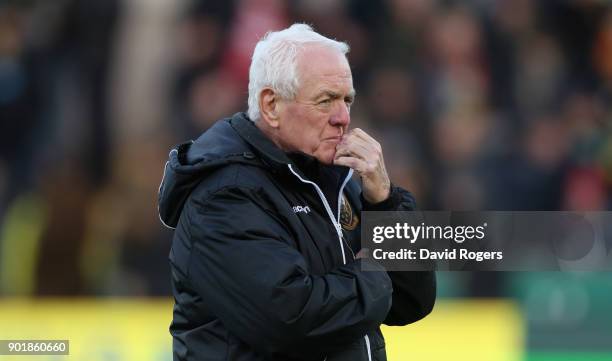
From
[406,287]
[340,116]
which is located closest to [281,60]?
[340,116]

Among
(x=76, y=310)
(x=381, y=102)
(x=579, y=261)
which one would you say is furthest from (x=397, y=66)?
Answer: (x=76, y=310)

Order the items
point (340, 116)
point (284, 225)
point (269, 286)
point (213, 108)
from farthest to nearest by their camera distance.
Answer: point (213, 108) → point (340, 116) → point (284, 225) → point (269, 286)

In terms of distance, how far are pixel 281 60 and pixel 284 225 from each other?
0.40 meters

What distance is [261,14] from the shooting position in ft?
23.6

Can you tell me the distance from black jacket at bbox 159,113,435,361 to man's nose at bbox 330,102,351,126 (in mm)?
108

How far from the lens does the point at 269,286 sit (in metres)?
2.54

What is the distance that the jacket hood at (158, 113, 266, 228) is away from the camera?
8.92ft

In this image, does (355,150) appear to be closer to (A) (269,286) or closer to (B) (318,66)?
(B) (318,66)

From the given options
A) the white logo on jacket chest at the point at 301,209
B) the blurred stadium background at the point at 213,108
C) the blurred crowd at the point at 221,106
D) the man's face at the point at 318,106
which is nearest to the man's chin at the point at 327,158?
the man's face at the point at 318,106

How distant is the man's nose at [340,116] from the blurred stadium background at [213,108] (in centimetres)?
351

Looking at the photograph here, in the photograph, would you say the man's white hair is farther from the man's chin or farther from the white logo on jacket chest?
the white logo on jacket chest

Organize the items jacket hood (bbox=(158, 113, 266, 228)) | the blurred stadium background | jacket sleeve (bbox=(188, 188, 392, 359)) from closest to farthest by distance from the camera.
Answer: jacket sleeve (bbox=(188, 188, 392, 359))
jacket hood (bbox=(158, 113, 266, 228))
the blurred stadium background

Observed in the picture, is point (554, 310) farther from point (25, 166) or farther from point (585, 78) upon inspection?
point (25, 166)

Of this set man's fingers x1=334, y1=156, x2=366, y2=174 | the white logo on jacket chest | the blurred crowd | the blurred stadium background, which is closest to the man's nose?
man's fingers x1=334, y1=156, x2=366, y2=174
